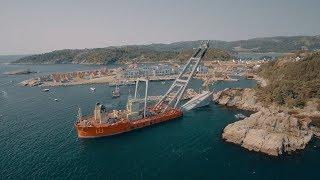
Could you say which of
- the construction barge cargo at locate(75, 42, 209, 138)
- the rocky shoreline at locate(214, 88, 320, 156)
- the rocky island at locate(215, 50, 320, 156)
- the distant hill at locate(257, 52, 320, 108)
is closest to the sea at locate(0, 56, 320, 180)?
the construction barge cargo at locate(75, 42, 209, 138)

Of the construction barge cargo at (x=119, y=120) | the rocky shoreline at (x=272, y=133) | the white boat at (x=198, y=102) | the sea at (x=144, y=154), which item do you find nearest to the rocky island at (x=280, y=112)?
the rocky shoreline at (x=272, y=133)

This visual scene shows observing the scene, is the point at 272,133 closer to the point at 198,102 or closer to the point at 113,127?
the point at 113,127

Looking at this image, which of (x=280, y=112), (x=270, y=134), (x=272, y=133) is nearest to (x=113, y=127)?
(x=270, y=134)

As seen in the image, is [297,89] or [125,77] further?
[125,77]

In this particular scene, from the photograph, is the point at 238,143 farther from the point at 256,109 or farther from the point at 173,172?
the point at 256,109

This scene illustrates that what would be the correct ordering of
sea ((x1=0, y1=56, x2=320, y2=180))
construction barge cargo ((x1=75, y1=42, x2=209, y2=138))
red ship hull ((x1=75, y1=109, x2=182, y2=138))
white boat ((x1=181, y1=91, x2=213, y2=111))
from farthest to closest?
white boat ((x1=181, y1=91, x2=213, y2=111)), construction barge cargo ((x1=75, y1=42, x2=209, y2=138)), red ship hull ((x1=75, y1=109, x2=182, y2=138)), sea ((x1=0, y1=56, x2=320, y2=180))

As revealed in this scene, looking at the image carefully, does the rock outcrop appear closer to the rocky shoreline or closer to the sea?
the rocky shoreline
